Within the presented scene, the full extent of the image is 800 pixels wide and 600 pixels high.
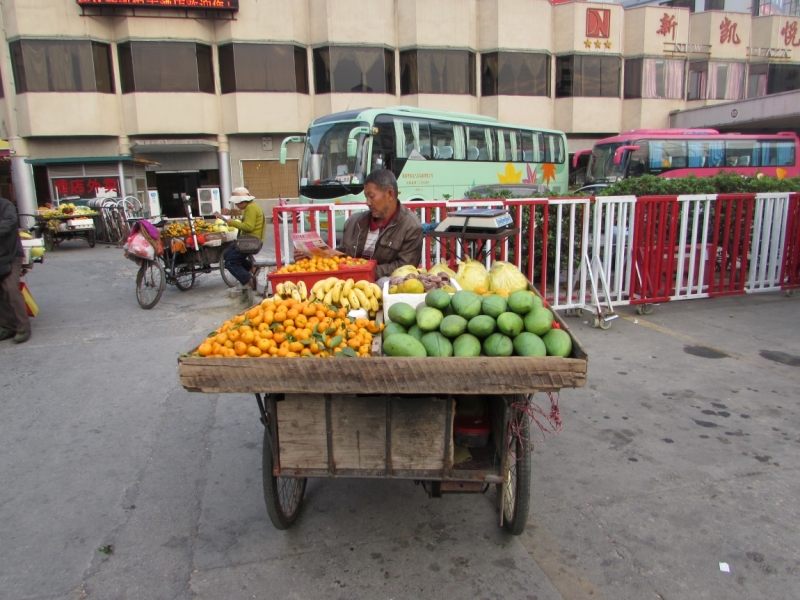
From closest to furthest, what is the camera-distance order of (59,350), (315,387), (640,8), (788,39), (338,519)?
1. (315,387)
2. (338,519)
3. (59,350)
4. (640,8)
5. (788,39)

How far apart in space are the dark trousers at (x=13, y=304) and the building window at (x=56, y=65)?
70.2 feet

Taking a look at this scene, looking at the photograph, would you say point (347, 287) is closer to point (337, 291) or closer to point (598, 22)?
point (337, 291)

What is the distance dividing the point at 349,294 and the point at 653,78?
3354 centimetres

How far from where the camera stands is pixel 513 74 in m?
29.1

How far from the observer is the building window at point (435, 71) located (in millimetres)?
27344

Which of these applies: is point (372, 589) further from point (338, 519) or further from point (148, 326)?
point (148, 326)

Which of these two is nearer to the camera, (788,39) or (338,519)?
(338,519)

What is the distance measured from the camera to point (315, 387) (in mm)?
2312

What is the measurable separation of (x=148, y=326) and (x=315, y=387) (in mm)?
5751

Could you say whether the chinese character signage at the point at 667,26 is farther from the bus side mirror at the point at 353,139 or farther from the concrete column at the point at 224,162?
the bus side mirror at the point at 353,139

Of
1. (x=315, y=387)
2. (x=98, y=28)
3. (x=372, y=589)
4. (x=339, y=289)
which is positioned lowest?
(x=372, y=589)

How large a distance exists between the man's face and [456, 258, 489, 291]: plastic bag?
0.79 m

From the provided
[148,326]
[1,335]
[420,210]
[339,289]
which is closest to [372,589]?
[339,289]

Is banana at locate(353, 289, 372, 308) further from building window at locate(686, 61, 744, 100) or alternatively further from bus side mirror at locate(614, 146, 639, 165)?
building window at locate(686, 61, 744, 100)
